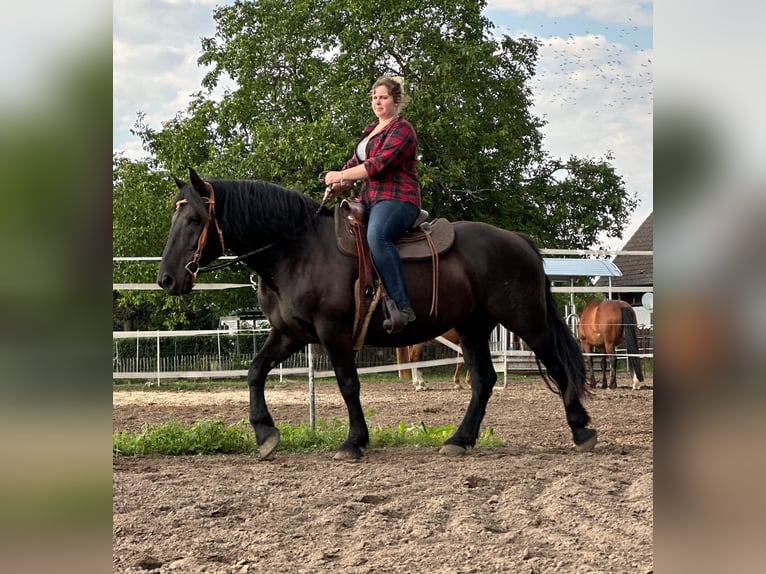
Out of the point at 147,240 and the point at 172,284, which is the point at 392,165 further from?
the point at 147,240

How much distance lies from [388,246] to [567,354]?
1.65m

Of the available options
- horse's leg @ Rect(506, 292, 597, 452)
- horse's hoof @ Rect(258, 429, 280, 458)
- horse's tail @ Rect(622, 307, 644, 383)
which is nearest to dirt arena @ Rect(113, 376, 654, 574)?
horse's hoof @ Rect(258, 429, 280, 458)

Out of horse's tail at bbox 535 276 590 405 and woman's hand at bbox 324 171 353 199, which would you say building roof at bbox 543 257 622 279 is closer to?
horse's tail at bbox 535 276 590 405

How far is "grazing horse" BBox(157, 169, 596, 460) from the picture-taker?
5.09 metres

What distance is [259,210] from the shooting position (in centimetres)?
520

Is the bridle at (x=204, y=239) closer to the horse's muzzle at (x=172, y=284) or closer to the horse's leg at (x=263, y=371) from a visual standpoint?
the horse's muzzle at (x=172, y=284)

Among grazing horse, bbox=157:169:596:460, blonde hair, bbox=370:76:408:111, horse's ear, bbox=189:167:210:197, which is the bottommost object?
grazing horse, bbox=157:169:596:460

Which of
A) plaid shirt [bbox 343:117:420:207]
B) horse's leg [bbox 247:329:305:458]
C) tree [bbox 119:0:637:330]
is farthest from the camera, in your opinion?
tree [bbox 119:0:637:330]

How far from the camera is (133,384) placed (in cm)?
1681

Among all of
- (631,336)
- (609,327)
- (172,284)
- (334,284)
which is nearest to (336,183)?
(334,284)

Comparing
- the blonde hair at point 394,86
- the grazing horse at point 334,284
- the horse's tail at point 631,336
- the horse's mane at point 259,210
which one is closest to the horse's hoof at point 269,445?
the grazing horse at point 334,284

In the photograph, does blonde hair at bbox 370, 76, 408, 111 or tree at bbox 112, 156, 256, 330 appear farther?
tree at bbox 112, 156, 256, 330

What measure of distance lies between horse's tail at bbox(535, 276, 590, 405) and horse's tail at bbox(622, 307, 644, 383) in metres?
7.33

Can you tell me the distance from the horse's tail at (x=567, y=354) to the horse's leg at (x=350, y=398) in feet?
4.45
